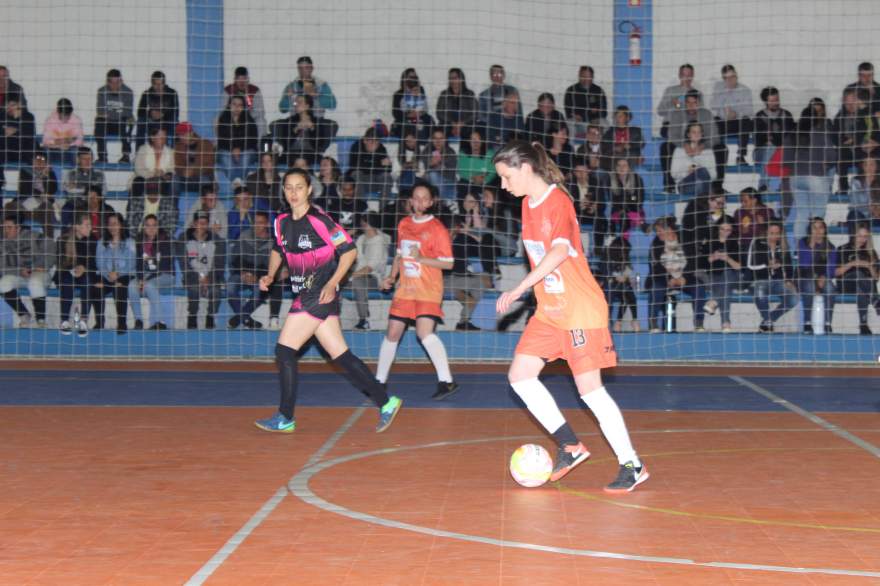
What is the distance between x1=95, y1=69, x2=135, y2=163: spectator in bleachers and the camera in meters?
18.0

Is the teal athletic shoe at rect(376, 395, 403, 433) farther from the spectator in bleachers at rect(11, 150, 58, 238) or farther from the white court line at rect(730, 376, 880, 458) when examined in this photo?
the spectator in bleachers at rect(11, 150, 58, 238)

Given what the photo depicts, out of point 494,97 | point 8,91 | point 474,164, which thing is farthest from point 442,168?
point 8,91

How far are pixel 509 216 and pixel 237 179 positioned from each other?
403 cm

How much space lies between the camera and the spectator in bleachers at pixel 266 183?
17.1 m

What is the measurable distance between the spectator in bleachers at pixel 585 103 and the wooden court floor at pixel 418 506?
8702 mm

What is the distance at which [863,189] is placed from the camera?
55.4 ft

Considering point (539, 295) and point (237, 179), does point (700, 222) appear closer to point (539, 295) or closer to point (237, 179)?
point (237, 179)

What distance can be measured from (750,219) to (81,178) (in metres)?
9.65

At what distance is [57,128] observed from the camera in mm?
18109

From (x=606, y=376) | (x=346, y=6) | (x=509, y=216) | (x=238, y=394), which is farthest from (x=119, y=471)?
(x=346, y=6)

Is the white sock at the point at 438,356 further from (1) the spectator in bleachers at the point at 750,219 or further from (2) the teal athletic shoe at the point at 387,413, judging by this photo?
(1) the spectator in bleachers at the point at 750,219

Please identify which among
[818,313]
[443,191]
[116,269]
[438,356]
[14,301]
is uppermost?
[443,191]

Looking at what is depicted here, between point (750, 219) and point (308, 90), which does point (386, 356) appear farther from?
point (308, 90)

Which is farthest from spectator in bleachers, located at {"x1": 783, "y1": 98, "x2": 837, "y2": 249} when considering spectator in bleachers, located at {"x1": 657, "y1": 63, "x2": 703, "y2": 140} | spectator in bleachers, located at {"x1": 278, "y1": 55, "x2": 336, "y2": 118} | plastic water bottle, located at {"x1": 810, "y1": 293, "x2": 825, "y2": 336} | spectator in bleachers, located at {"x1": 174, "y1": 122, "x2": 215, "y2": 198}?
spectator in bleachers, located at {"x1": 174, "y1": 122, "x2": 215, "y2": 198}
